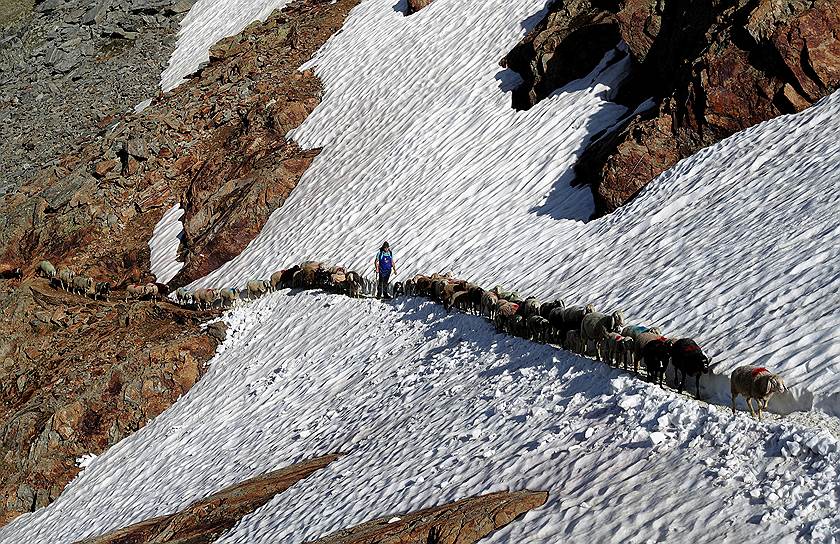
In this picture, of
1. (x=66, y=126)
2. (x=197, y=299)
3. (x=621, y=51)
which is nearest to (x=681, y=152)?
(x=621, y=51)

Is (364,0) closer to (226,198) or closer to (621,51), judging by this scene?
(226,198)

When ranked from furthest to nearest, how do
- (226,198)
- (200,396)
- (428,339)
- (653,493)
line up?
(226,198), (200,396), (428,339), (653,493)

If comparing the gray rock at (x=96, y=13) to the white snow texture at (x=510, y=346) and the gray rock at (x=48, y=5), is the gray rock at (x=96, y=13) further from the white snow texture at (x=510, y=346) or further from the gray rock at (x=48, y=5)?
the white snow texture at (x=510, y=346)

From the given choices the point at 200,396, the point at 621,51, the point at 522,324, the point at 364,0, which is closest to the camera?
the point at 522,324

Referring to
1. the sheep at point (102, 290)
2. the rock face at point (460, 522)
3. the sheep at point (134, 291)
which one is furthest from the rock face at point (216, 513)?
the sheep at point (102, 290)

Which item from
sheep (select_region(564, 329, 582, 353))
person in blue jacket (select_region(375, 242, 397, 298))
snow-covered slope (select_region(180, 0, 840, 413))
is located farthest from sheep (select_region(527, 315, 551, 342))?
person in blue jacket (select_region(375, 242, 397, 298))

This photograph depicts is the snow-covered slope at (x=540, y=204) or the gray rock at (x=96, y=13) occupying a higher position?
the gray rock at (x=96, y=13)
